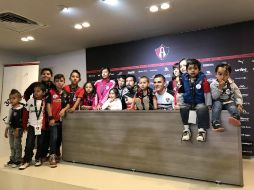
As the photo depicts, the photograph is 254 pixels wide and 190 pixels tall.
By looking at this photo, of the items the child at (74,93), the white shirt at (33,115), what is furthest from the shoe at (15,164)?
the child at (74,93)

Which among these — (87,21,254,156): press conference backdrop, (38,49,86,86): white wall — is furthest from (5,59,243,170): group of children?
(38,49,86,86): white wall

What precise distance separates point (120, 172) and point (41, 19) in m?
2.58

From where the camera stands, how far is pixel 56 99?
3.52 meters

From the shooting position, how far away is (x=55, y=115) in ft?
11.5

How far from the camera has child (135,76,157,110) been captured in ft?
10.0

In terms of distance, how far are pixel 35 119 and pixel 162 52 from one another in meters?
2.65

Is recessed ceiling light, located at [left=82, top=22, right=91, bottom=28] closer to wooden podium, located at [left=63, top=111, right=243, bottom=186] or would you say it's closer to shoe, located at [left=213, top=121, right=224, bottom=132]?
wooden podium, located at [left=63, top=111, right=243, bottom=186]

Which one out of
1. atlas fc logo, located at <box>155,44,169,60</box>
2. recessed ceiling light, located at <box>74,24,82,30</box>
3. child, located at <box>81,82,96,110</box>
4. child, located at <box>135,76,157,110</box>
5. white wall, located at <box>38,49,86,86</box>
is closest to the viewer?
child, located at <box>135,76,157,110</box>

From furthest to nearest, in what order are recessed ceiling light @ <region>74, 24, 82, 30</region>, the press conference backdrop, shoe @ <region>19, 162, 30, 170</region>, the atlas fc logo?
the atlas fc logo < recessed ceiling light @ <region>74, 24, 82, 30</region> < the press conference backdrop < shoe @ <region>19, 162, 30, 170</region>

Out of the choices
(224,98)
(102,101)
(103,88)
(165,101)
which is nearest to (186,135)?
(224,98)

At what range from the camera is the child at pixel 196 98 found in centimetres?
245

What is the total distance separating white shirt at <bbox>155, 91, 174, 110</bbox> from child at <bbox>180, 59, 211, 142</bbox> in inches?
19.2

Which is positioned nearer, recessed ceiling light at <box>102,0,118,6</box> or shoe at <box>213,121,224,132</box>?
shoe at <box>213,121,224,132</box>

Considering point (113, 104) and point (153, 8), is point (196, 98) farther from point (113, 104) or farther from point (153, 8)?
point (153, 8)
